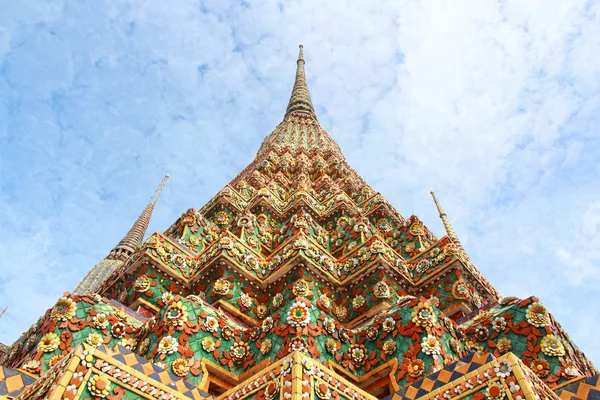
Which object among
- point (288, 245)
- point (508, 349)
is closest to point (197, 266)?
point (288, 245)

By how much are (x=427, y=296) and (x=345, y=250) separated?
2.15m

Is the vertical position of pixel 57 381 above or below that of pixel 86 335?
below

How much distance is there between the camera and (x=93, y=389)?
3842 millimetres

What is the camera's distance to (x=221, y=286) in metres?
8.00

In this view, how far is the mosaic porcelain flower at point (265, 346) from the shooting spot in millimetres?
5798

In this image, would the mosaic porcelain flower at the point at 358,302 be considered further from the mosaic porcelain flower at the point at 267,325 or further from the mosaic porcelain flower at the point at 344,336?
the mosaic porcelain flower at the point at 267,325

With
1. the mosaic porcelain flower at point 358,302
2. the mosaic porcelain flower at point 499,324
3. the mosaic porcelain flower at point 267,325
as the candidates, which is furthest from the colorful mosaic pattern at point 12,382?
the mosaic porcelain flower at point 499,324

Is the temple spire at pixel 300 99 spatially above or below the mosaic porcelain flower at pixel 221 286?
above

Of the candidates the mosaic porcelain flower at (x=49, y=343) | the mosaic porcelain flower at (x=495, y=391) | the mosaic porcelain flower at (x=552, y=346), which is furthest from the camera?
the mosaic porcelain flower at (x=49, y=343)

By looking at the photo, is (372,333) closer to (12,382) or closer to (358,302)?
(358,302)

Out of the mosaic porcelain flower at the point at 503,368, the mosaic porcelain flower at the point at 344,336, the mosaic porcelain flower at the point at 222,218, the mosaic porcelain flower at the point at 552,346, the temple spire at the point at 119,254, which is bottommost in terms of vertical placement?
the mosaic porcelain flower at the point at 503,368

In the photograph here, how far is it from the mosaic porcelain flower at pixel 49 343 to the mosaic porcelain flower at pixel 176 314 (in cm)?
126

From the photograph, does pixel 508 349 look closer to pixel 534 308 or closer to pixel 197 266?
pixel 534 308

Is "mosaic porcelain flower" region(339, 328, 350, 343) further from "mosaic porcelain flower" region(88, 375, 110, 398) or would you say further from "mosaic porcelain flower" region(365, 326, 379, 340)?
"mosaic porcelain flower" region(88, 375, 110, 398)
